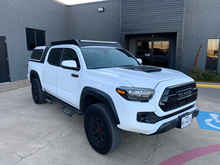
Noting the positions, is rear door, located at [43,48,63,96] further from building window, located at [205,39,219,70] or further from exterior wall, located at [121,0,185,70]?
building window, located at [205,39,219,70]

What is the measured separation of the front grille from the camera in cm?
242

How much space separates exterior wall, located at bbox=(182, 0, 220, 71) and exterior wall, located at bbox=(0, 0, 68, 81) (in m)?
8.63

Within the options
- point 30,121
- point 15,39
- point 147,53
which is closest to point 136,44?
point 147,53

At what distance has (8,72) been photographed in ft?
29.6

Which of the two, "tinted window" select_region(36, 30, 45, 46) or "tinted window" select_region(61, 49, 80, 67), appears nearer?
"tinted window" select_region(61, 49, 80, 67)

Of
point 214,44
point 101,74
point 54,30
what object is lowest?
point 101,74

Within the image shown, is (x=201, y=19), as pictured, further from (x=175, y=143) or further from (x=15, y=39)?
(x=15, y=39)

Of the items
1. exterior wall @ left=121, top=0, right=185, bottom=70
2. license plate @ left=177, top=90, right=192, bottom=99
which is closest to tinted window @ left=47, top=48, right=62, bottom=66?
license plate @ left=177, top=90, right=192, bottom=99

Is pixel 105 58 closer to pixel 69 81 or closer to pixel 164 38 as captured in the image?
pixel 69 81

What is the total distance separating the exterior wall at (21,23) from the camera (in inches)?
342

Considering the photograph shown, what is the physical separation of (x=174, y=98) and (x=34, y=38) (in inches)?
396

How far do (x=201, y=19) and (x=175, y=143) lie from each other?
912 centimetres

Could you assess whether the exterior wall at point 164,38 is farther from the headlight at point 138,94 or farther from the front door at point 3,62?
the headlight at point 138,94

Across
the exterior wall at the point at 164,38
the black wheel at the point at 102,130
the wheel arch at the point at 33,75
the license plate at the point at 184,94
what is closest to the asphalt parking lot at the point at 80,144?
the black wheel at the point at 102,130
